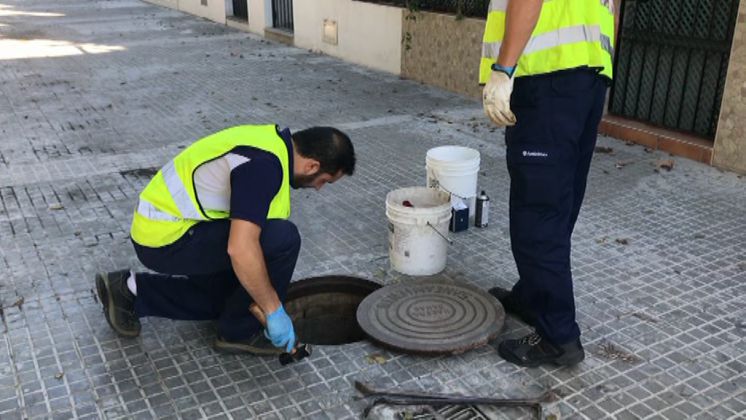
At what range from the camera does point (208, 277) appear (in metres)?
3.17

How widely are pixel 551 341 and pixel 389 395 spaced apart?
0.76 meters

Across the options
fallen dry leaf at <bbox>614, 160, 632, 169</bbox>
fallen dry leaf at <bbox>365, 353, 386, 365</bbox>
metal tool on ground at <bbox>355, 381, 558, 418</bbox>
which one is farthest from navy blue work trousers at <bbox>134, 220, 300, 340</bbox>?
fallen dry leaf at <bbox>614, 160, 632, 169</bbox>

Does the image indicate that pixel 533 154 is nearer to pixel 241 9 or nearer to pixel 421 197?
pixel 421 197

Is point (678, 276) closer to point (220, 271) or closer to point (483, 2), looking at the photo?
point (220, 271)

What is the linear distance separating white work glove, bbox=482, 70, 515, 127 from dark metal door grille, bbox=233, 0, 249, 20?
12.4 meters

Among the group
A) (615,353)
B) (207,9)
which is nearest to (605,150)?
(615,353)

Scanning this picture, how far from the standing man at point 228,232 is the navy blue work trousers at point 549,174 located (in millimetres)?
726

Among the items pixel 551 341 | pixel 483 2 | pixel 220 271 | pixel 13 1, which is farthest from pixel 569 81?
pixel 13 1

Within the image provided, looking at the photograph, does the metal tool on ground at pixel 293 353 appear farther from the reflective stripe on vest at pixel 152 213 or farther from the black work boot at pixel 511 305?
the black work boot at pixel 511 305

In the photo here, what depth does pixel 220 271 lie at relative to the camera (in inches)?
124

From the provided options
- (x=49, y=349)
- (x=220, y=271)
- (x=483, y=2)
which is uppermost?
(x=483, y=2)

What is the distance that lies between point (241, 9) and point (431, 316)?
42.0 feet

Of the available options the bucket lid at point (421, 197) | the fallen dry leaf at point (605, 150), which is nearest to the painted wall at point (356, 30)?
the fallen dry leaf at point (605, 150)

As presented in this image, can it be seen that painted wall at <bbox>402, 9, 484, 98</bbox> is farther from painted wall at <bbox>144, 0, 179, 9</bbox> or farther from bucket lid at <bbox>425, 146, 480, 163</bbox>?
painted wall at <bbox>144, 0, 179, 9</bbox>
